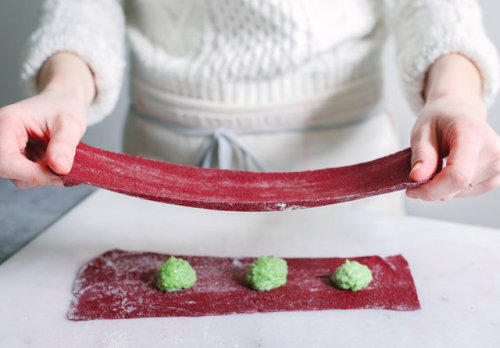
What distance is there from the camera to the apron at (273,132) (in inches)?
41.1

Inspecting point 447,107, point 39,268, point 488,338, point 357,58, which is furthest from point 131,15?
point 488,338

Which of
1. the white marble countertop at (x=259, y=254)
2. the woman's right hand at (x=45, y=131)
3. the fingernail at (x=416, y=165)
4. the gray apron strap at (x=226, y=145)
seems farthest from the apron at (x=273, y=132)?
the fingernail at (x=416, y=165)

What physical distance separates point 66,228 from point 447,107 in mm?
644

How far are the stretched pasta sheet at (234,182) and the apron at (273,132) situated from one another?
0.80 feet

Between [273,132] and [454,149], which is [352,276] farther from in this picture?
[273,132]

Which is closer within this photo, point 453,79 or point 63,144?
point 63,144

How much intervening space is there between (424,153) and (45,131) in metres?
0.51

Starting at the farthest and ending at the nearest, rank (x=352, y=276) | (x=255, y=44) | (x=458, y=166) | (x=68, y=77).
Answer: (x=255, y=44), (x=68, y=77), (x=352, y=276), (x=458, y=166)

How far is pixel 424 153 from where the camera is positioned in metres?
0.70

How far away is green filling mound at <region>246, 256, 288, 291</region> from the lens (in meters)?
0.77

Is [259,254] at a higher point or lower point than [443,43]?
lower

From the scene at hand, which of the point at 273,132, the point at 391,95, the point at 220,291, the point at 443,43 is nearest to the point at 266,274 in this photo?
the point at 220,291

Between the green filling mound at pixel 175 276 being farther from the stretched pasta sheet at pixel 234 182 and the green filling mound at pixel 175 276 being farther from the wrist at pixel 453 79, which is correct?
the wrist at pixel 453 79

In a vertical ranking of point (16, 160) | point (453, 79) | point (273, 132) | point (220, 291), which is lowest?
point (220, 291)
